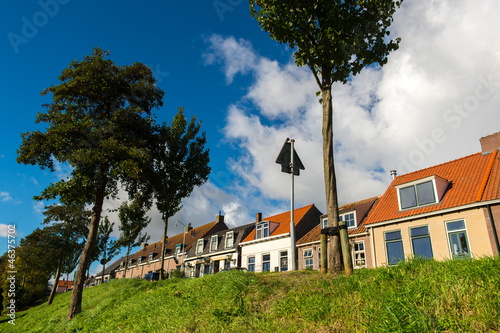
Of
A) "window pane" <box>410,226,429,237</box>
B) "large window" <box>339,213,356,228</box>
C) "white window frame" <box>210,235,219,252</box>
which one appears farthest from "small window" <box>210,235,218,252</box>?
"window pane" <box>410,226,429,237</box>

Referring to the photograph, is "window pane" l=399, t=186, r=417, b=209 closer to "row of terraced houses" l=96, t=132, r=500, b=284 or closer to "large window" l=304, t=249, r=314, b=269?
"row of terraced houses" l=96, t=132, r=500, b=284

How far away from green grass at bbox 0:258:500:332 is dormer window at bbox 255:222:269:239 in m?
24.9

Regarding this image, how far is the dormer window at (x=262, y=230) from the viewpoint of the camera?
3250cm

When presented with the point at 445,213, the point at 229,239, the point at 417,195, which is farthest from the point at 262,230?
the point at 445,213

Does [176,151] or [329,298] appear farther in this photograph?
[176,151]

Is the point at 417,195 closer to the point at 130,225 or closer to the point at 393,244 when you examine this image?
the point at 393,244

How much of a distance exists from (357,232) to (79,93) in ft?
66.1

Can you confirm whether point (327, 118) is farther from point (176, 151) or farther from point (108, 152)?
point (176, 151)

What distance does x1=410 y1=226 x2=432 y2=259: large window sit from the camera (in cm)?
1737

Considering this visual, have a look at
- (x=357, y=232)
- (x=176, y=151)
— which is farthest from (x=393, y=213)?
(x=176, y=151)

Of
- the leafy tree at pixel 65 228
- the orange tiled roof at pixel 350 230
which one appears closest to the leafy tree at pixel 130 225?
the leafy tree at pixel 65 228

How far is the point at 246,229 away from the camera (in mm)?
35906

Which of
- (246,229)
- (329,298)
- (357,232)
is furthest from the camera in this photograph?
(246,229)

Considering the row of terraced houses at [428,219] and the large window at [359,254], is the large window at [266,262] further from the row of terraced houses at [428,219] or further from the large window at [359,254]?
the large window at [359,254]
